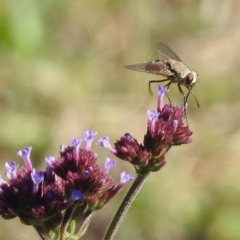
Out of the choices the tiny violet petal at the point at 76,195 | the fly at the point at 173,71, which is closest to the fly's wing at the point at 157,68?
the fly at the point at 173,71

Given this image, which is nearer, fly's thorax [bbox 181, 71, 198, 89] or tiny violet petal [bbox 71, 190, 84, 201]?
tiny violet petal [bbox 71, 190, 84, 201]

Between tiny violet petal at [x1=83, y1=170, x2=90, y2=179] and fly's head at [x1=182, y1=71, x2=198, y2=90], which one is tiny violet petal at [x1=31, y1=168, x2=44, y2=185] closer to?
tiny violet petal at [x1=83, y1=170, x2=90, y2=179]

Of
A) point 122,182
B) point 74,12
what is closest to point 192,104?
point 74,12

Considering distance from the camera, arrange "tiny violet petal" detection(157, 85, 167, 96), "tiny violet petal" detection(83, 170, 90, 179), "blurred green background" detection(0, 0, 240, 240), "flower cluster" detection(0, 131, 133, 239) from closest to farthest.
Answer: "flower cluster" detection(0, 131, 133, 239), "tiny violet petal" detection(83, 170, 90, 179), "tiny violet petal" detection(157, 85, 167, 96), "blurred green background" detection(0, 0, 240, 240)

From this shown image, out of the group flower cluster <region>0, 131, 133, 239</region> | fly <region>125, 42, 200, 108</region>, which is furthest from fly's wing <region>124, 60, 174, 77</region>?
flower cluster <region>0, 131, 133, 239</region>

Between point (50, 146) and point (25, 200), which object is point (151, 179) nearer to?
point (50, 146)

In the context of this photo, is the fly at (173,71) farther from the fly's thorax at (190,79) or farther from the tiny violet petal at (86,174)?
the tiny violet petal at (86,174)

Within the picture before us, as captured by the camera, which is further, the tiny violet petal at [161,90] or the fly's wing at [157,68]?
the fly's wing at [157,68]
